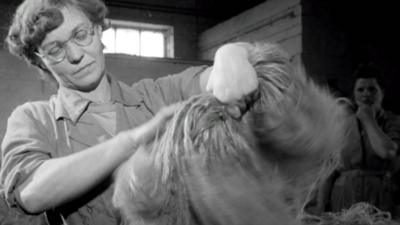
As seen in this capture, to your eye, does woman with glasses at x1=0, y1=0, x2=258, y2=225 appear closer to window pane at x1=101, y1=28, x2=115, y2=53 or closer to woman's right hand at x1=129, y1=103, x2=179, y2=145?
woman's right hand at x1=129, y1=103, x2=179, y2=145

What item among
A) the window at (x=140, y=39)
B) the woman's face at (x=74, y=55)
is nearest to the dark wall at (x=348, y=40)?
the window at (x=140, y=39)

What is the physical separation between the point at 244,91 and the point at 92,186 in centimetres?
25

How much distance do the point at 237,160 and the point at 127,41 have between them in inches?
232

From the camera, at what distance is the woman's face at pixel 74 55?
0.90m

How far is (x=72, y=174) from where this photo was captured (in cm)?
75

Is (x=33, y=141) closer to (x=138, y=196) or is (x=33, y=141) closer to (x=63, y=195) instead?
(x=63, y=195)

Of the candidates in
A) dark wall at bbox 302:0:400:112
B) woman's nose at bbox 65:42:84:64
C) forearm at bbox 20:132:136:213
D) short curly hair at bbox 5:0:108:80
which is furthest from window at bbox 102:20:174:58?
forearm at bbox 20:132:136:213

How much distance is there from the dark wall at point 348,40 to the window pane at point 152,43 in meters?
2.47

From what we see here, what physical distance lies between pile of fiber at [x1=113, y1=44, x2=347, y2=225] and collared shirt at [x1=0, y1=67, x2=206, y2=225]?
18cm

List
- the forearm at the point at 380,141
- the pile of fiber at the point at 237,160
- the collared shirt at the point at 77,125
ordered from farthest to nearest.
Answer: the forearm at the point at 380,141, the collared shirt at the point at 77,125, the pile of fiber at the point at 237,160

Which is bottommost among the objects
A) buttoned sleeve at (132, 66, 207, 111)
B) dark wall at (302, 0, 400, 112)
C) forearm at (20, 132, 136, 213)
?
forearm at (20, 132, 136, 213)

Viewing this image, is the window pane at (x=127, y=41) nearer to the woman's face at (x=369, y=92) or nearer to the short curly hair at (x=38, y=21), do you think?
the woman's face at (x=369, y=92)

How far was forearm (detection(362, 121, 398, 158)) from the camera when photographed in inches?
106

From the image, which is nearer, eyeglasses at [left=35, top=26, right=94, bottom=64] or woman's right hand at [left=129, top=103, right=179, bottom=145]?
woman's right hand at [left=129, top=103, right=179, bottom=145]
